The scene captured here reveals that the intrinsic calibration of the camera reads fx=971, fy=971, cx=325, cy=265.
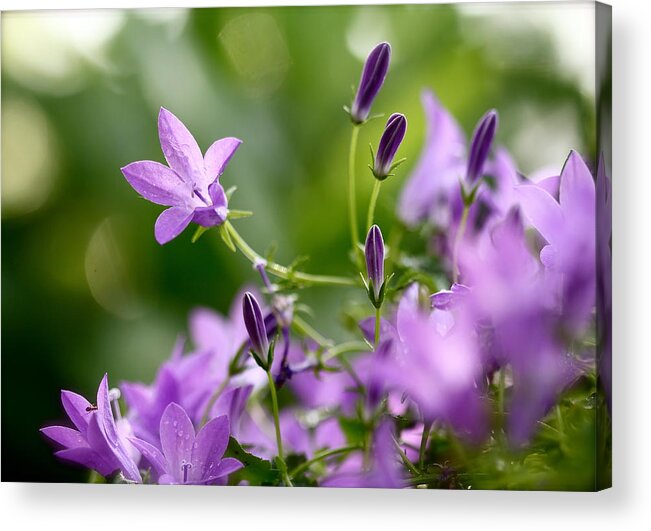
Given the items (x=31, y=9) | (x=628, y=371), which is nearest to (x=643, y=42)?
(x=628, y=371)

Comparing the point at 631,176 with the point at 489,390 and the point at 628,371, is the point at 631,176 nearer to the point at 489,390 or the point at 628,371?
the point at 628,371

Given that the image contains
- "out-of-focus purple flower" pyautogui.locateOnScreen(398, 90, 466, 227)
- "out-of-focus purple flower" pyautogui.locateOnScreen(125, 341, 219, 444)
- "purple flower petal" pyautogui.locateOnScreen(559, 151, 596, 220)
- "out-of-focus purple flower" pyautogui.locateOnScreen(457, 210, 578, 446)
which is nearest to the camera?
"out-of-focus purple flower" pyautogui.locateOnScreen(457, 210, 578, 446)

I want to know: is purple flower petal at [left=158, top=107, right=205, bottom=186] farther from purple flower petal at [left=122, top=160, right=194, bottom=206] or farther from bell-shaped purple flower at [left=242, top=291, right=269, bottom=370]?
bell-shaped purple flower at [left=242, top=291, right=269, bottom=370]

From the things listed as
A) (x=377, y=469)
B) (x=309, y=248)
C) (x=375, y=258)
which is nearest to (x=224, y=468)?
(x=377, y=469)

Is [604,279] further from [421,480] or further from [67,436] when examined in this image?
[67,436]

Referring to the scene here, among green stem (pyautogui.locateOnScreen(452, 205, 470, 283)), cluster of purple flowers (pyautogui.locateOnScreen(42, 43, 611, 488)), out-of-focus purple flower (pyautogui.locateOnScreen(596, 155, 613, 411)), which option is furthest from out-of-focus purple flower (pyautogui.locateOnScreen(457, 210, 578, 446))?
out-of-focus purple flower (pyautogui.locateOnScreen(596, 155, 613, 411))

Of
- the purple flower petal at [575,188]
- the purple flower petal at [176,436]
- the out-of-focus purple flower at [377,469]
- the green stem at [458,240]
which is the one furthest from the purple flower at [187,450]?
the purple flower petal at [575,188]
